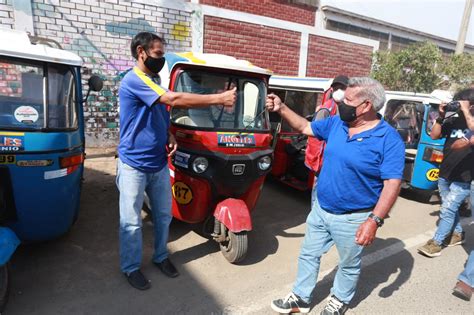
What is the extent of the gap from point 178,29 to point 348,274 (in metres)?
7.06

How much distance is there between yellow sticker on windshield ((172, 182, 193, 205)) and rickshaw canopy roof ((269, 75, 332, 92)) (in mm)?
2810

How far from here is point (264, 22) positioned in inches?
364

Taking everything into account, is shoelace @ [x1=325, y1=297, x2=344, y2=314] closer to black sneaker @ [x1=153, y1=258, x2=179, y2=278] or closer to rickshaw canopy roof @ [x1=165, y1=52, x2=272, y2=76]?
black sneaker @ [x1=153, y1=258, x2=179, y2=278]

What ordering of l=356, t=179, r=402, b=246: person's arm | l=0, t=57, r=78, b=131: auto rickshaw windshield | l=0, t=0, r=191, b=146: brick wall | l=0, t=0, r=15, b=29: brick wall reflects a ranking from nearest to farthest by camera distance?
l=356, t=179, r=402, b=246: person's arm, l=0, t=57, r=78, b=131: auto rickshaw windshield, l=0, t=0, r=15, b=29: brick wall, l=0, t=0, r=191, b=146: brick wall

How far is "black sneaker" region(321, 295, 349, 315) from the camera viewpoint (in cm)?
274

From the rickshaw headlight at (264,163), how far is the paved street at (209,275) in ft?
3.18

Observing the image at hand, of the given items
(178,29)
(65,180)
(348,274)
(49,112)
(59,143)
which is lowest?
(348,274)

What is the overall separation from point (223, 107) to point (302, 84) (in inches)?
95.0

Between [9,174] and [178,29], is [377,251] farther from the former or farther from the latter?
[178,29]

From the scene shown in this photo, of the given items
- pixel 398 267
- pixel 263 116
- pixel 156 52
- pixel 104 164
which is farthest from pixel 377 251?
pixel 104 164

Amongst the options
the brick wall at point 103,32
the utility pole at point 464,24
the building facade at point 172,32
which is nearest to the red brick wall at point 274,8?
the building facade at point 172,32

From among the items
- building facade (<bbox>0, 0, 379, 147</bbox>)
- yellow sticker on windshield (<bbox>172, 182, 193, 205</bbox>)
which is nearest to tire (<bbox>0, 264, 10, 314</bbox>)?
yellow sticker on windshield (<bbox>172, 182, 193, 205</bbox>)

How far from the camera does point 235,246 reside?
11.2 ft

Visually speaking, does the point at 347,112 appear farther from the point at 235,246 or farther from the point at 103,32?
the point at 103,32
